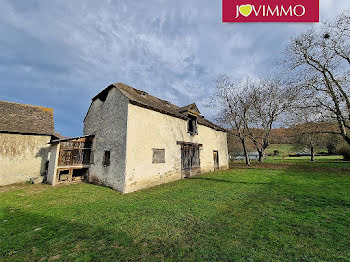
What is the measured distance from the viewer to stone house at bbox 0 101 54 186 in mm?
11289

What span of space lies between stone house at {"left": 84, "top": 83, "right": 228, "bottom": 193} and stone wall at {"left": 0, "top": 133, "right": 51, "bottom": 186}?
3971 mm

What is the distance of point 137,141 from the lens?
31.7 feet

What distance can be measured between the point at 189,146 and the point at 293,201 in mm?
8556

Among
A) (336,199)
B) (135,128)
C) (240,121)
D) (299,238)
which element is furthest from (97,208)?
(240,121)

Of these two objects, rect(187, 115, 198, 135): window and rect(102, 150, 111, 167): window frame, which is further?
rect(187, 115, 198, 135): window

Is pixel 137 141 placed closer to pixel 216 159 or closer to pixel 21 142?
pixel 21 142

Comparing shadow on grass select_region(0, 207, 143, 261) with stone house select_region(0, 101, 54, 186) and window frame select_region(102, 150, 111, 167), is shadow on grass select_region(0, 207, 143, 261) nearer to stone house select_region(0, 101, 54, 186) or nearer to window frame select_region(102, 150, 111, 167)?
window frame select_region(102, 150, 111, 167)

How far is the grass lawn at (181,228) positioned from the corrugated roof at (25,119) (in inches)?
290

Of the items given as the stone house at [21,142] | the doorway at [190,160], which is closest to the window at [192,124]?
the doorway at [190,160]

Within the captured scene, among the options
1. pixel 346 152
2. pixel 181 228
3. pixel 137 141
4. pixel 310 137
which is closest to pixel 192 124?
pixel 137 141

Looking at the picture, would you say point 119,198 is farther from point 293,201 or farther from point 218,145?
point 218,145

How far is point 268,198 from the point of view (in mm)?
6988

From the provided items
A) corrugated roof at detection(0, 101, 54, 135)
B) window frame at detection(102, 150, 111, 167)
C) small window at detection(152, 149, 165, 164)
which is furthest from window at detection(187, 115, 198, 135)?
corrugated roof at detection(0, 101, 54, 135)

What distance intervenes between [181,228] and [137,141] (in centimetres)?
626
